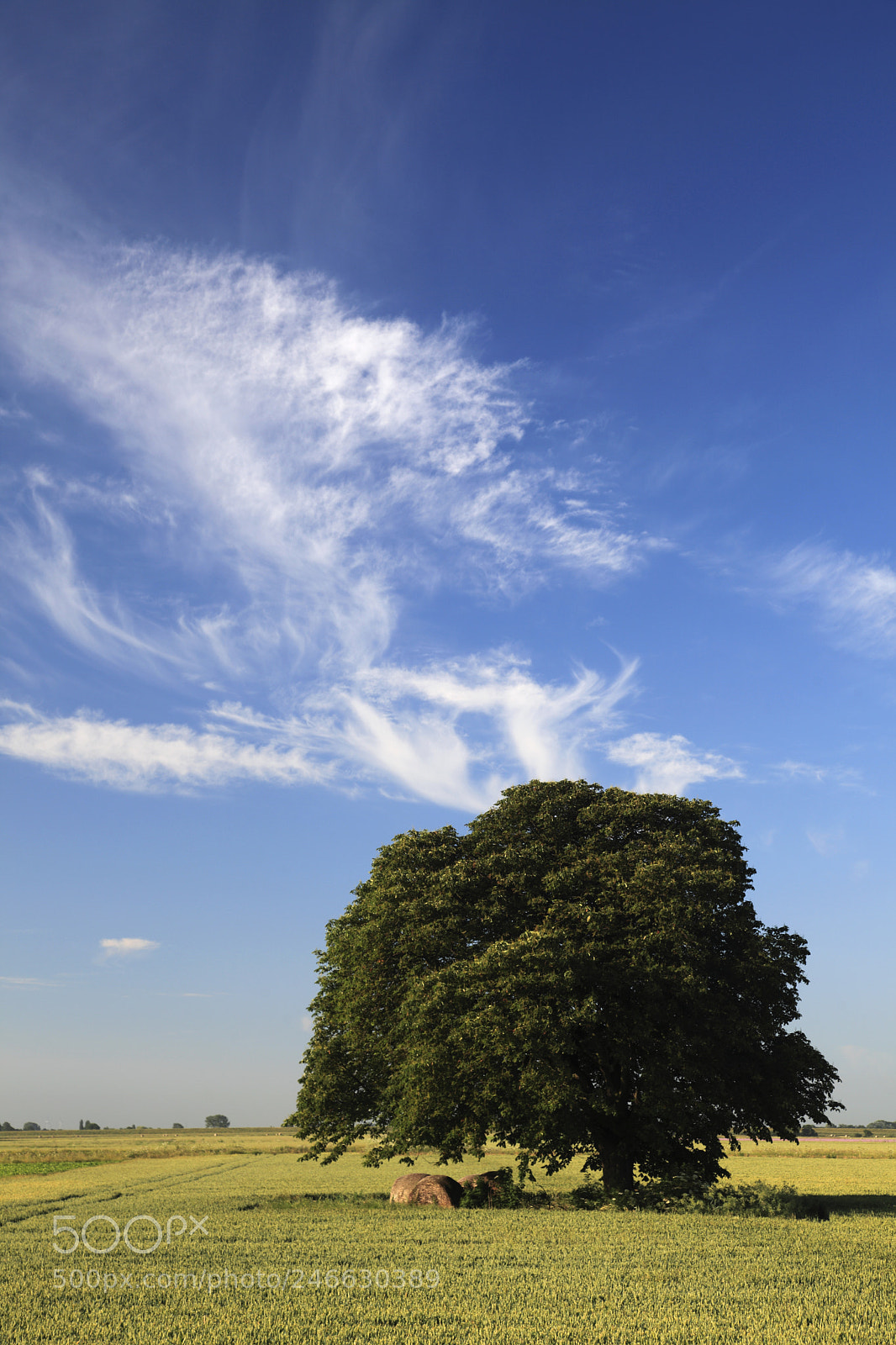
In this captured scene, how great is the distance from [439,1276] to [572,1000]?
14079 mm

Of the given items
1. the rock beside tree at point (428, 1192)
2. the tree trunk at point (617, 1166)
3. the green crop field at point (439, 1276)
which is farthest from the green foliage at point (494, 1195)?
the tree trunk at point (617, 1166)

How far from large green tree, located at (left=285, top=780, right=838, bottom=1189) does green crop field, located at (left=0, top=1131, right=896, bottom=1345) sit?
376cm

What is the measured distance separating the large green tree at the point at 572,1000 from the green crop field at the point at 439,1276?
12.3 feet

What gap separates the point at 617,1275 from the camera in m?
16.5

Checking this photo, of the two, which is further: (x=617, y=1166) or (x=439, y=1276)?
(x=617, y=1166)

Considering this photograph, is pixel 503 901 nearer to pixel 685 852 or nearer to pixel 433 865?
pixel 433 865

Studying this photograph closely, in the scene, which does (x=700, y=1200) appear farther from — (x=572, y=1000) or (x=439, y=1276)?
(x=439, y=1276)

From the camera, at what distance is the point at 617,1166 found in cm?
3269

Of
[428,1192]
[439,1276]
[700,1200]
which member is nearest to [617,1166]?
[700,1200]

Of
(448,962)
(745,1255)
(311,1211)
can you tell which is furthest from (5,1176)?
(745,1255)

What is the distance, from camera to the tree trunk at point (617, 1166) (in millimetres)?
32375

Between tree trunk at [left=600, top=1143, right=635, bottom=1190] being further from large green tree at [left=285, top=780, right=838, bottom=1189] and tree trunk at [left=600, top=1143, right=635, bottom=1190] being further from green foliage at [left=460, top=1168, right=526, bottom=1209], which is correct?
green foliage at [left=460, top=1168, right=526, bottom=1209]

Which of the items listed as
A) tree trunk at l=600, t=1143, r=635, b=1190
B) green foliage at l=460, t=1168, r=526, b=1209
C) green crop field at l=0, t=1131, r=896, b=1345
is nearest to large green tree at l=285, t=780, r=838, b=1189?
tree trunk at l=600, t=1143, r=635, b=1190

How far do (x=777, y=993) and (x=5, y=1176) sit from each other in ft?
206
